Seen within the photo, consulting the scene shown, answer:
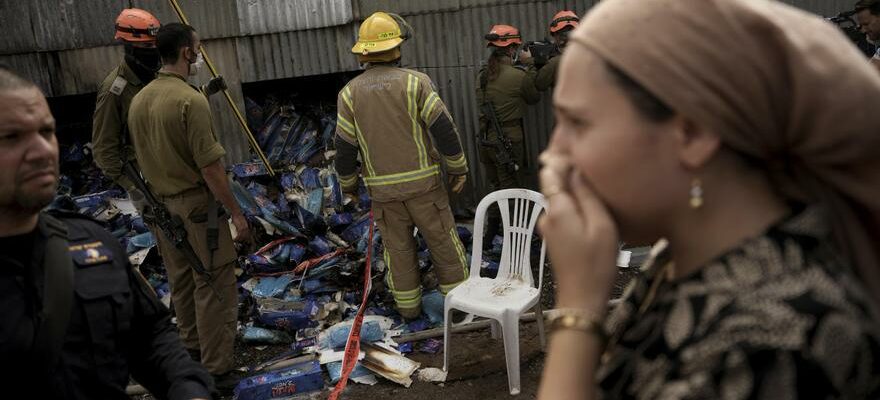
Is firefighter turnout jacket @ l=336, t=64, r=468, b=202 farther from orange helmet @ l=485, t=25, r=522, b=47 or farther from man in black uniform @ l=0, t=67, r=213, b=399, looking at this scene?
man in black uniform @ l=0, t=67, r=213, b=399

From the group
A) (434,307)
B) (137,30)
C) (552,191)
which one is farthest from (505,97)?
(552,191)

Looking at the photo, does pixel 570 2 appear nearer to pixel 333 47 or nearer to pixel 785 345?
pixel 333 47

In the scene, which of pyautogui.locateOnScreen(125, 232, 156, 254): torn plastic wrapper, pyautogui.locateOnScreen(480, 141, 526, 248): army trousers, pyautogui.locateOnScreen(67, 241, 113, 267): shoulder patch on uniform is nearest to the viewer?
pyautogui.locateOnScreen(67, 241, 113, 267): shoulder patch on uniform

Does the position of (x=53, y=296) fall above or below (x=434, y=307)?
above

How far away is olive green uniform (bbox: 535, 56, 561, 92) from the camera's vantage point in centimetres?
655

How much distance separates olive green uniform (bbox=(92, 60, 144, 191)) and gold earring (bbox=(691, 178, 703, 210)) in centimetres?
454

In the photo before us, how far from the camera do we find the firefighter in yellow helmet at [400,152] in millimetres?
4949

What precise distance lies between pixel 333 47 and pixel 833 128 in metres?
6.56

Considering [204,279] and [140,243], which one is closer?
[204,279]

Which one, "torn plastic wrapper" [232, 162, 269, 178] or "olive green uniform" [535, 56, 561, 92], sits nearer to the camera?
"olive green uniform" [535, 56, 561, 92]

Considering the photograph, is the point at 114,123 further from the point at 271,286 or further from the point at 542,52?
the point at 542,52

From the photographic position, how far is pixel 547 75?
659 centimetres

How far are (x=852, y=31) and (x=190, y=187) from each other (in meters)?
6.55

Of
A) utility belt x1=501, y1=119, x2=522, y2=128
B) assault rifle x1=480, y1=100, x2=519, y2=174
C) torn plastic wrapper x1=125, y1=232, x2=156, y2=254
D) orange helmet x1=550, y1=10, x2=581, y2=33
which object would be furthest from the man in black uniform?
orange helmet x1=550, y1=10, x2=581, y2=33
